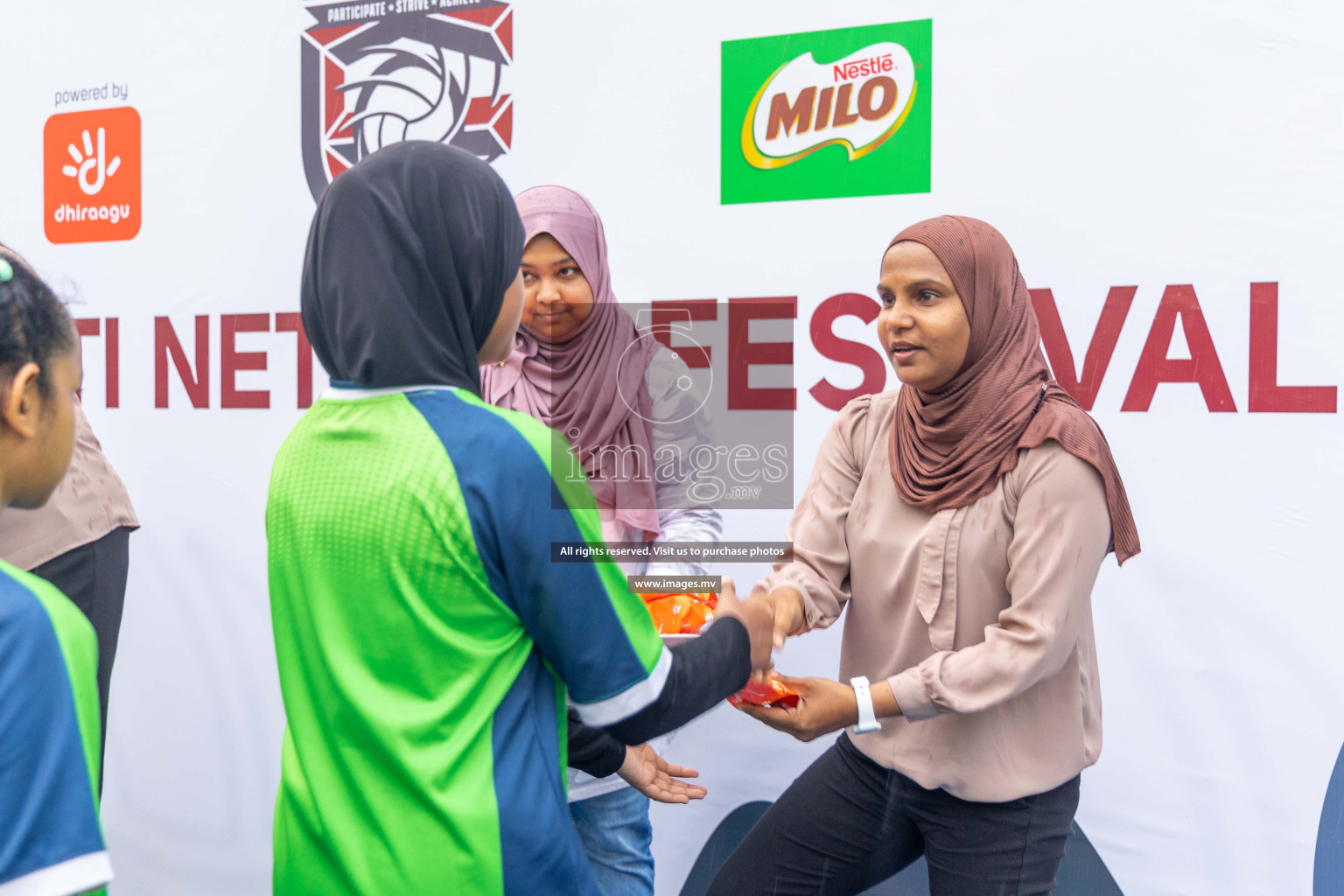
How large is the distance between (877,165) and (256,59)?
176 centimetres

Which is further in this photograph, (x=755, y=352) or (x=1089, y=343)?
(x=755, y=352)

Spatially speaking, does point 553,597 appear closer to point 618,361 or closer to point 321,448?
point 321,448

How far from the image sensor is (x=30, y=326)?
1.06 meters

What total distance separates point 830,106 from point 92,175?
2196 mm

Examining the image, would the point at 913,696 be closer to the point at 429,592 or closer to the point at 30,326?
the point at 429,592

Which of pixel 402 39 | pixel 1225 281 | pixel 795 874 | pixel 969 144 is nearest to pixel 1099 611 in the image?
pixel 1225 281

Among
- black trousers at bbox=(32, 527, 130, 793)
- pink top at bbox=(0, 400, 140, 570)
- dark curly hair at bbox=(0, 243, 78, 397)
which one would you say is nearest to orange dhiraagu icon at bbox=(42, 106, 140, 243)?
pink top at bbox=(0, 400, 140, 570)

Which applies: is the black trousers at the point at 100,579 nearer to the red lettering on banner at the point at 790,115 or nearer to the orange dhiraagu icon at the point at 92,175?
the orange dhiraagu icon at the point at 92,175

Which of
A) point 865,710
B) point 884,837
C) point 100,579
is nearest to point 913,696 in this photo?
point 865,710

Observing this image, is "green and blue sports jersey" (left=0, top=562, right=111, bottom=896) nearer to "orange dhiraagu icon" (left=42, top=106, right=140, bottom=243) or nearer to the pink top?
the pink top

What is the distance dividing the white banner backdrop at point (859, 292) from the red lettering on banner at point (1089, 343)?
14mm

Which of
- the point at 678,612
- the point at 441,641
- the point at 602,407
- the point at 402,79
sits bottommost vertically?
the point at 678,612

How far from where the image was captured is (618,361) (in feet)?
6.48

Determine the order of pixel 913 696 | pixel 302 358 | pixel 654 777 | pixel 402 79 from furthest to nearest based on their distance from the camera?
pixel 302 358, pixel 402 79, pixel 654 777, pixel 913 696
